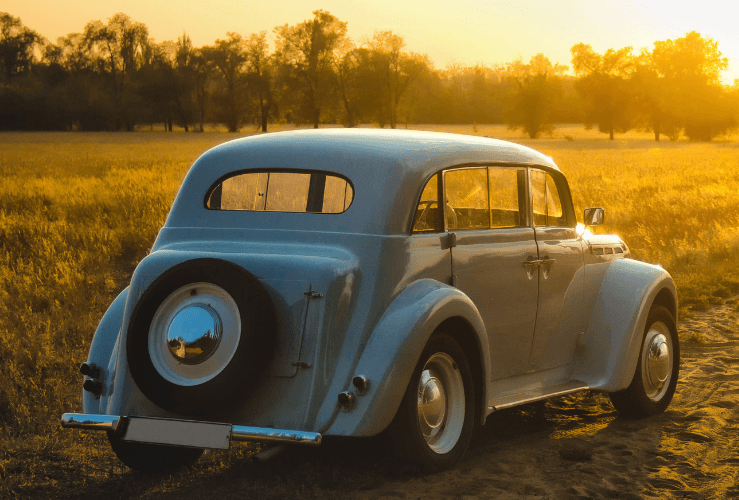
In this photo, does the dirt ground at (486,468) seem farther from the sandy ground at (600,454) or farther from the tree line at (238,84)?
the tree line at (238,84)

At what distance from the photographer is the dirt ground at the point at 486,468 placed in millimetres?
4133

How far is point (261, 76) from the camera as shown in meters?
77.2

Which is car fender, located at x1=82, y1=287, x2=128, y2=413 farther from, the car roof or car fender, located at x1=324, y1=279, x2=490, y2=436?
car fender, located at x1=324, y1=279, x2=490, y2=436

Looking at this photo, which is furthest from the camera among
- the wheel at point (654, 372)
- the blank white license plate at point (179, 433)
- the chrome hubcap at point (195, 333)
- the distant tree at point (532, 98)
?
the distant tree at point (532, 98)

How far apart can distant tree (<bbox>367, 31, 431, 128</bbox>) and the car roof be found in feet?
227

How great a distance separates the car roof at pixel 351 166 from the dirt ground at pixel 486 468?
1.14 metres

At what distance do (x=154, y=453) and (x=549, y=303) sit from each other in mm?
2517

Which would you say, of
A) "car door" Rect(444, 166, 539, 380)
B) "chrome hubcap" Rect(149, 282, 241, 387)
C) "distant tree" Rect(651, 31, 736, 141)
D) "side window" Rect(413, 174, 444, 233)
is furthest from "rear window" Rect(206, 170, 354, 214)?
"distant tree" Rect(651, 31, 736, 141)

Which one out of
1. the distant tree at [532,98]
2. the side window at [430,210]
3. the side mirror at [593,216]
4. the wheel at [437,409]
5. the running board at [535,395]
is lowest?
the running board at [535,395]

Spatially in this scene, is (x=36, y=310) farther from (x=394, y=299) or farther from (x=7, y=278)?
(x=394, y=299)

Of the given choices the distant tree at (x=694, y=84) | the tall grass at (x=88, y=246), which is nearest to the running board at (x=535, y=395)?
the tall grass at (x=88, y=246)

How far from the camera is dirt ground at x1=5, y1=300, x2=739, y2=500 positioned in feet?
13.6

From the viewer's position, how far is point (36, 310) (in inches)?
359

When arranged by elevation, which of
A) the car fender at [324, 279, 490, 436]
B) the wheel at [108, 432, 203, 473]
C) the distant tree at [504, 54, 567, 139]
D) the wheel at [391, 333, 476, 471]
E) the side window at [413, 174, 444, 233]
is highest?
the distant tree at [504, 54, 567, 139]
